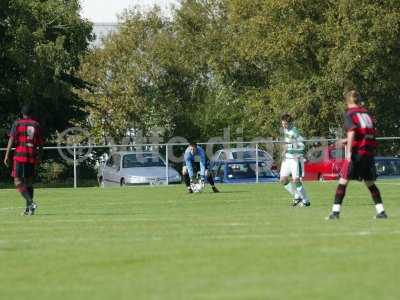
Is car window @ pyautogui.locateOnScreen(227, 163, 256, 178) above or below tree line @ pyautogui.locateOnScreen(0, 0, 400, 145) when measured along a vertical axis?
below

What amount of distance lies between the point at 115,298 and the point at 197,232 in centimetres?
662

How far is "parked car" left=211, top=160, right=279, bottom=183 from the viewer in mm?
48844

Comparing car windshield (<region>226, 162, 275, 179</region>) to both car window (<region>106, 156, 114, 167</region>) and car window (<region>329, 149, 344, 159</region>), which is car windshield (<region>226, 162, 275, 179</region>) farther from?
car window (<region>106, 156, 114, 167</region>)

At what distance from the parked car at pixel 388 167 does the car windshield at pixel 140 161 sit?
813 centimetres

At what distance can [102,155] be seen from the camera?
54000 mm

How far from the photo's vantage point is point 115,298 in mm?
10258

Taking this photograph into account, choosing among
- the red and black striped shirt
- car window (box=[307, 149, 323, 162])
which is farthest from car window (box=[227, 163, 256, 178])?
the red and black striped shirt

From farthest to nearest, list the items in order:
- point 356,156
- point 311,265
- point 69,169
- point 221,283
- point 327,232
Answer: point 69,169
point 356,156
point 327,232
point 311,265
point 221,283

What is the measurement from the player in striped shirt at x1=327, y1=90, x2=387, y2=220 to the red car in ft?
95.5

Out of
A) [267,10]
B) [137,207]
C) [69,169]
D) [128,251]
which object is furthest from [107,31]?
[128,251]

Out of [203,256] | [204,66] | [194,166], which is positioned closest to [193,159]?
[194,166]

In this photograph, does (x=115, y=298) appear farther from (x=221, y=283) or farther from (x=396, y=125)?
(x=396, y=125)

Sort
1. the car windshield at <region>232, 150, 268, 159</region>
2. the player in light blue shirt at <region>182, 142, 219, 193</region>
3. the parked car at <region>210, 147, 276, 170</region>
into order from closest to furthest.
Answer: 1. the player in light blue shirt at <region>182, 142, 219, 193</region>
2. the parked car at <region>210, 147, 276, 170</region>
3. the car windshield at <region>232, 150, 268, 159</region>

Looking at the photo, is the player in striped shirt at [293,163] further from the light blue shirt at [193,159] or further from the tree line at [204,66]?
the tree line at [204,66]
